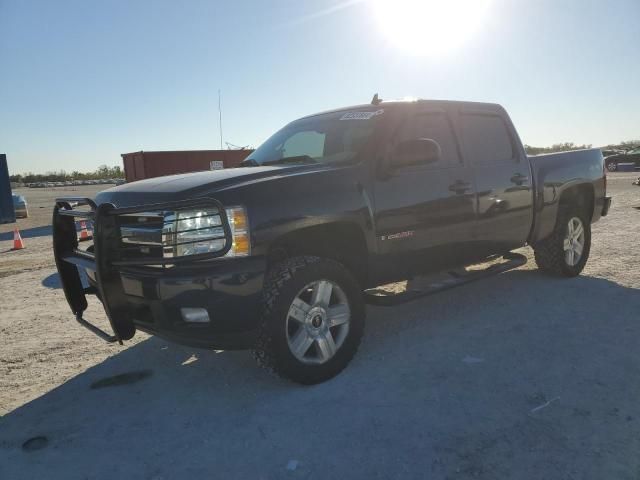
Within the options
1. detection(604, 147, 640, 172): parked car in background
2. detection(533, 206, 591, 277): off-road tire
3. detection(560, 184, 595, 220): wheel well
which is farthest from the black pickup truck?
detection(604, 147, 640, 172): parked car in background

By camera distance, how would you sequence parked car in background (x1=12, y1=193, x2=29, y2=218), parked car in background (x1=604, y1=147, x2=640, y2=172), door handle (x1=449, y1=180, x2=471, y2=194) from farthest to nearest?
parked car in background (x1=604, y1=147, x2=640, y2=172) → parked car in background (x1=12, y1=193, x2=29, y2=218) → door handle (x1=449, y1=180, x2=471, y2=194)

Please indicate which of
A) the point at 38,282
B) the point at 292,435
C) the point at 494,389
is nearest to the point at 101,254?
the point at 292,435

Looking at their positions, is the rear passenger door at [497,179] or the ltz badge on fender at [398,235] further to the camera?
the rear passenger door at [497,179]

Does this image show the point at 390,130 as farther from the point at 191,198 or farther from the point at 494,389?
the point at 494,389

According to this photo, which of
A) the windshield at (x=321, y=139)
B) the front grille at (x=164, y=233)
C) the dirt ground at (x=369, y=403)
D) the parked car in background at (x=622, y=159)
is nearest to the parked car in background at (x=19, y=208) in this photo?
the dirt ground at (x=369, y=403)

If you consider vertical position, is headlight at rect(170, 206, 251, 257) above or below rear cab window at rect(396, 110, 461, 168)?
below

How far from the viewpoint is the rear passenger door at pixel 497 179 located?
4.57 metres

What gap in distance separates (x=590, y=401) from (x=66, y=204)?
3.81 metres

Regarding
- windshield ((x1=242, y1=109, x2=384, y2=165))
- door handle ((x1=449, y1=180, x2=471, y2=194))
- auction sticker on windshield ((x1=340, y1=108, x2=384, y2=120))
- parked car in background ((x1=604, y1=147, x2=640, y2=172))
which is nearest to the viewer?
windshield ((x1=242, y1=109, x2=384, y2=165))

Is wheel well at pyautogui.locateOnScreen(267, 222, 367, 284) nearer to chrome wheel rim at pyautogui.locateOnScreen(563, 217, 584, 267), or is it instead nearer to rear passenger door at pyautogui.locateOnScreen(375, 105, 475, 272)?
rear passenger door at pyautogui.locateOnScreen(375, 105, 475, 272)

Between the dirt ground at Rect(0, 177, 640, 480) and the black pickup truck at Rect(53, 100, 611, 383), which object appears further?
the black pickup truck at Rect(53, 100, 611, 383)

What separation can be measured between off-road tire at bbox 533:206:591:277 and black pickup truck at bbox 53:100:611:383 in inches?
32.1

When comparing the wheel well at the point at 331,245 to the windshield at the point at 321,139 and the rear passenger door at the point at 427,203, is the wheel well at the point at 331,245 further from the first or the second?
the windshield at the point at 321,139

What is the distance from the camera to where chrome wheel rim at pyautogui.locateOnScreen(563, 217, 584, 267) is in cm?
566
